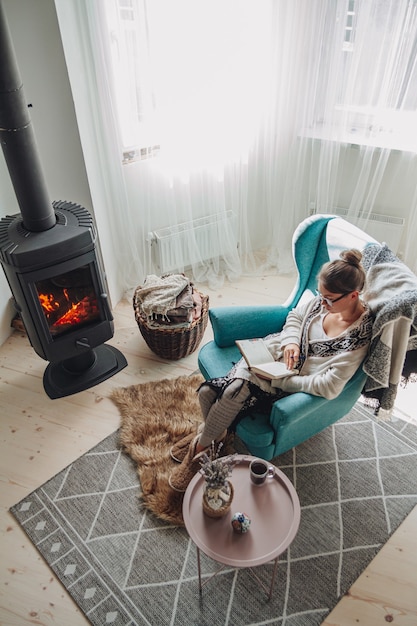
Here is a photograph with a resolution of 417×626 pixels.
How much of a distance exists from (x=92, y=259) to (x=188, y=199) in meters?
1.10

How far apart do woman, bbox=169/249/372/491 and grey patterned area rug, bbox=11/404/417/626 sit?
1.00 ft

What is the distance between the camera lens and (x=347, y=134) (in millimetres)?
3191

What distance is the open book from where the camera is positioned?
2.00 meters

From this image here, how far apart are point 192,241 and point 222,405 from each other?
1.58 metres

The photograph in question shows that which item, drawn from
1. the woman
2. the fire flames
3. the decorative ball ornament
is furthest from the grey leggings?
the fire flames

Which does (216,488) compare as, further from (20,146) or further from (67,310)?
(20,146)

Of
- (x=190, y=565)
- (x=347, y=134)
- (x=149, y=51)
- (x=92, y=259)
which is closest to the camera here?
(x=190, y=565)


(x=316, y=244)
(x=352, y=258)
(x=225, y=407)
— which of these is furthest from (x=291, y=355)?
(x=316, y=244)

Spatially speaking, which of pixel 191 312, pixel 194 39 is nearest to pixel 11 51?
pixel 194 39

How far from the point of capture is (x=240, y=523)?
1.64 meters

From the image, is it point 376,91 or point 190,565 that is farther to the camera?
point 376,91

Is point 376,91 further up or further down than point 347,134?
further up

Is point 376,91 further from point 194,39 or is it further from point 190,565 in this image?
point 190,565

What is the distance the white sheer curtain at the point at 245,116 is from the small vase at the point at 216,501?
189 centimetres
